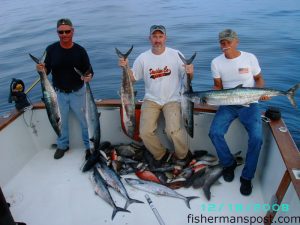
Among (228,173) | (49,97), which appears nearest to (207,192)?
(228,173)

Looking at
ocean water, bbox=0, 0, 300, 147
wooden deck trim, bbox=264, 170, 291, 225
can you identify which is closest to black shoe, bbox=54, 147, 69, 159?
wooden deck trim, bbox=264, 170, 291, 225

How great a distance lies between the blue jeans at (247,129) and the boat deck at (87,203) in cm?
36

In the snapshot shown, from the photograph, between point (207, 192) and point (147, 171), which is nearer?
point (207, 192)

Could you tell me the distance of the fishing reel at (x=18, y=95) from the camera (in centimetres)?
455

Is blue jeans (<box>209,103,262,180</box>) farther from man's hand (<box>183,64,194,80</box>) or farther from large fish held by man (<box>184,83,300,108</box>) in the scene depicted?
man's hand (<box>183,64,194,80</box>)

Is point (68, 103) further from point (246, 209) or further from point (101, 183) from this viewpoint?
point (246, 209)

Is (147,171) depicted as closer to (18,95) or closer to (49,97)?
(49,97)

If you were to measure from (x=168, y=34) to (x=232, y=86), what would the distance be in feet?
39.7

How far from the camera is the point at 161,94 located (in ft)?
14.3

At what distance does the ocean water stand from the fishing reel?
4.81m

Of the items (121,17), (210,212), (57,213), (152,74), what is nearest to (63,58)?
(152,74)

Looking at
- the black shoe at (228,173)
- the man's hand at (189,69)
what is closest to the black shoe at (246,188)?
the black shoe at (228,173)

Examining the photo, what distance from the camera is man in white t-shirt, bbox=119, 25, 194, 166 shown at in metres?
4.22

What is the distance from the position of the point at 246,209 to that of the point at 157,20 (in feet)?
54.6
